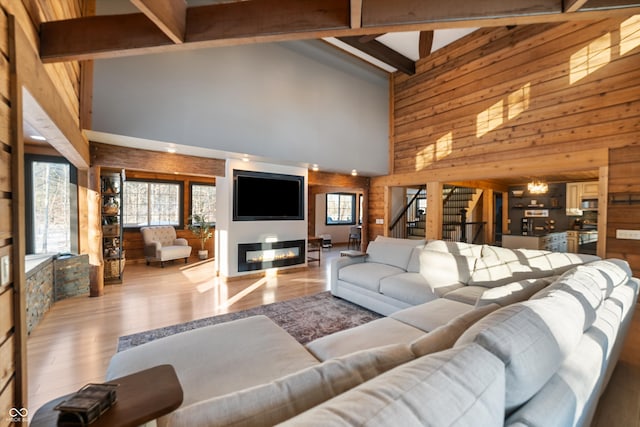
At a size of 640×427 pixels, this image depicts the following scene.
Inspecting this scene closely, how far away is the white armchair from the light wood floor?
378 millimetres

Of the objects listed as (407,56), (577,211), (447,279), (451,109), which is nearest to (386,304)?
(447,279)

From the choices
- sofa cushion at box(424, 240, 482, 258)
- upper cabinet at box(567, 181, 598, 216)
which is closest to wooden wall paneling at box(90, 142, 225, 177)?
sofa cushion at box(424, 240, 482, 258)

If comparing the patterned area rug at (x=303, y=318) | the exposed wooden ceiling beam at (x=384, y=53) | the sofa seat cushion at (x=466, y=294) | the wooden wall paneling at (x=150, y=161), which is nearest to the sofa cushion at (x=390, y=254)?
the patterned area rug at (x=303, y=318)

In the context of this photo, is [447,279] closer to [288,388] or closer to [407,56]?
[288,388]

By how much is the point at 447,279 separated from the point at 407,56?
5.43 m

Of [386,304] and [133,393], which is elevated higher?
[133,393]

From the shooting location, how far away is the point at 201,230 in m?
7.50

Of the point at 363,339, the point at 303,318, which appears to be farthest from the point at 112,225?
the point at 363,339

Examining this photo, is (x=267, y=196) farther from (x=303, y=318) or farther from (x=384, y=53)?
(x=384, y=53)

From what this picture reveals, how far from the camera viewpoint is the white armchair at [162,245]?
633 centimetres

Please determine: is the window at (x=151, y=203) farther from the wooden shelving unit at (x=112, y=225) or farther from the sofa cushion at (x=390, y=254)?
the sofa cushion at (x=390, y=254)

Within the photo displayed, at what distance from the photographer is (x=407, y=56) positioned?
247 inches

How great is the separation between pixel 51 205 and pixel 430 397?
614cm

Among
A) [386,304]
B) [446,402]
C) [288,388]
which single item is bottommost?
[386,304]
